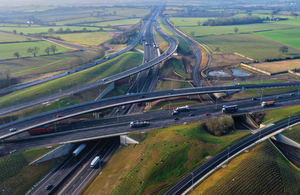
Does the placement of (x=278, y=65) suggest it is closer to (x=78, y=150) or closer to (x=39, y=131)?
(x=78, y=150)

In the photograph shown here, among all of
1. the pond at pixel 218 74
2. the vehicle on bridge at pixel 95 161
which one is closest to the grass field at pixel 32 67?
the vehicle on bridge at pixel 95 161

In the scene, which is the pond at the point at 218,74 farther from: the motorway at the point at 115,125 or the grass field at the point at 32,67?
the grass field at the point at 32,67

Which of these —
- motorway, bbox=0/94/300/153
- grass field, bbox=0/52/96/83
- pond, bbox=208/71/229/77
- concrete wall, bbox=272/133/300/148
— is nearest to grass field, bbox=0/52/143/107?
grass field, bbox=0/52/96/83

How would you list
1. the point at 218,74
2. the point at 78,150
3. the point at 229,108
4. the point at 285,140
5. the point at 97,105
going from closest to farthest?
the point at 78,150
the point at 285,140
the point at 229,108
the point at 97,105
the point at 218,74

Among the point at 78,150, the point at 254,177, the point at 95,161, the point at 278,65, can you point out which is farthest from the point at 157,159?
the point at 278,65

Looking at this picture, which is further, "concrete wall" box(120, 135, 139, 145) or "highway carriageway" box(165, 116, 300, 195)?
"concrete wall" box(120, 135, 139, 145)

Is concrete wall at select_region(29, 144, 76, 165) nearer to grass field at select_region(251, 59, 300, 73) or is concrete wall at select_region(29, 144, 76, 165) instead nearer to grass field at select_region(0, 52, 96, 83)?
grass field at select_region(0, 52, 96, 83)
